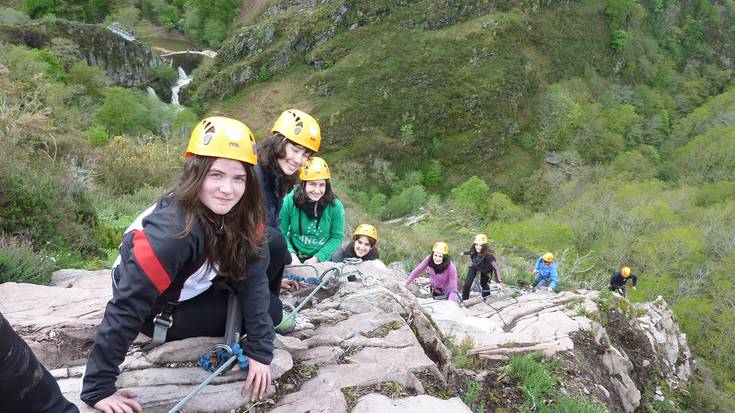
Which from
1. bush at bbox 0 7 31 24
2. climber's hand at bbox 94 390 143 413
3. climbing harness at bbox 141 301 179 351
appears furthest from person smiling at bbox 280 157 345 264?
bush at bbox 0 7 31 24

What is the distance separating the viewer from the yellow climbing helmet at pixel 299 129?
385 centimetres

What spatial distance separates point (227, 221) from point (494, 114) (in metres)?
47.5

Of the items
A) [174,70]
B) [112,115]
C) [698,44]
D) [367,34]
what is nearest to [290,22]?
[367,34]

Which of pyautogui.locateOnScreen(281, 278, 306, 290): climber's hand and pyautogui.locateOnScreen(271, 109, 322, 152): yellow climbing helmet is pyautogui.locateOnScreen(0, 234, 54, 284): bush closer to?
pyautogui.locateOnScreen(281, 278, 306, 290): climber's hand

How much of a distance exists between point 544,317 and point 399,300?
356 centimetres

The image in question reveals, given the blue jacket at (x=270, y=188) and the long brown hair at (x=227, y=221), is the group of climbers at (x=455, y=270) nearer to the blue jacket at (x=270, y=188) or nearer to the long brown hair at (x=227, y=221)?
the blue jacket at (x=270, y=188)

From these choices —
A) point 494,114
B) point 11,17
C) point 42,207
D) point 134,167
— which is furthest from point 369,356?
point 11,17

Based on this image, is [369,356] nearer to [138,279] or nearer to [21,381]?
[138,279]

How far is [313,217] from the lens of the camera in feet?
17.3

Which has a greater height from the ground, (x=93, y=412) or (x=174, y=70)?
(x=174, y=70)

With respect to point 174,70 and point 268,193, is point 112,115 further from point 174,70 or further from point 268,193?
point 268,193

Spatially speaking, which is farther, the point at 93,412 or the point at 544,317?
the point at 544,317

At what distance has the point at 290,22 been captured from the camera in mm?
52094

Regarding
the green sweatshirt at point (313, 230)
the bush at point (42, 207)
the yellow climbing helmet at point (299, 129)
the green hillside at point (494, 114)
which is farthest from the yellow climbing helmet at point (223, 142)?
the green hillside at point (494, 114)
